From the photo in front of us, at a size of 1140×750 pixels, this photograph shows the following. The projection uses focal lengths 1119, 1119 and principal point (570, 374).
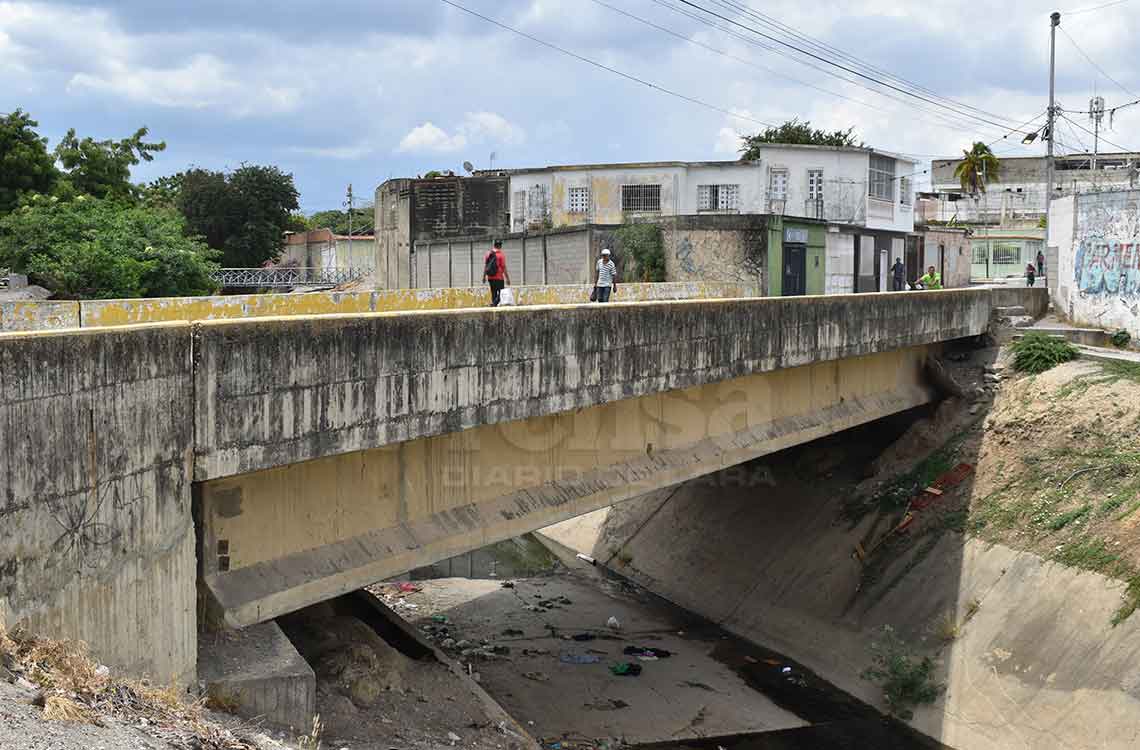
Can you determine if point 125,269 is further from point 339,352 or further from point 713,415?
point 339,352

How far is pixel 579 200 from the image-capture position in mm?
41906

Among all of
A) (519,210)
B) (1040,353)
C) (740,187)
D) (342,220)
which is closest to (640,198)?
(740,187)

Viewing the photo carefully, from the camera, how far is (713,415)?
51.0ft

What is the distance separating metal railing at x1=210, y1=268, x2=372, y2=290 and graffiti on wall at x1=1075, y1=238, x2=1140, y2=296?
108 ft

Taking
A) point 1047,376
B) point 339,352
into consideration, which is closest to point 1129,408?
point 1047,376

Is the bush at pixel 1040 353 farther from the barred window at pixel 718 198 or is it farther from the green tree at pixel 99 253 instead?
the barred window at pixel 718 198

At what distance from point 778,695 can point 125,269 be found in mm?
14544

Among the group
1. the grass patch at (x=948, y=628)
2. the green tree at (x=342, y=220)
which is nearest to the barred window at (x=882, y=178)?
the grass patch at (x=948, y=628)

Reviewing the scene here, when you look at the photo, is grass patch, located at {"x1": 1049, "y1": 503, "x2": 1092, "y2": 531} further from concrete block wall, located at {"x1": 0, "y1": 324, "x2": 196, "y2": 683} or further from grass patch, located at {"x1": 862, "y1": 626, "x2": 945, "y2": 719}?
concrete block wall, located at {"x1": 0, "y1": 324, "x2": 196, "y2": 683}

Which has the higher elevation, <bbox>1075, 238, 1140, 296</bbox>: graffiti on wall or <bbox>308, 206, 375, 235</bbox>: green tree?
<bbox>308, 206, 375, 235</bbox>: green tree

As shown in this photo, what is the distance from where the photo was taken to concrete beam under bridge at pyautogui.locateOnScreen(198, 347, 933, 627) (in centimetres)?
912

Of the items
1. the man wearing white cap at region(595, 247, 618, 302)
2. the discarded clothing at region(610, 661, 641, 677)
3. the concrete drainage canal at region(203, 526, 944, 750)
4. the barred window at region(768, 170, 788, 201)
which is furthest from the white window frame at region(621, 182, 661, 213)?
the discarded clothing at region(610, 661, 641, 677)

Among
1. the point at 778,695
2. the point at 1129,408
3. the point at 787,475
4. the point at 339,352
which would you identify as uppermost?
the point at 339,352

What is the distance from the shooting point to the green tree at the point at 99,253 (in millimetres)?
21484
